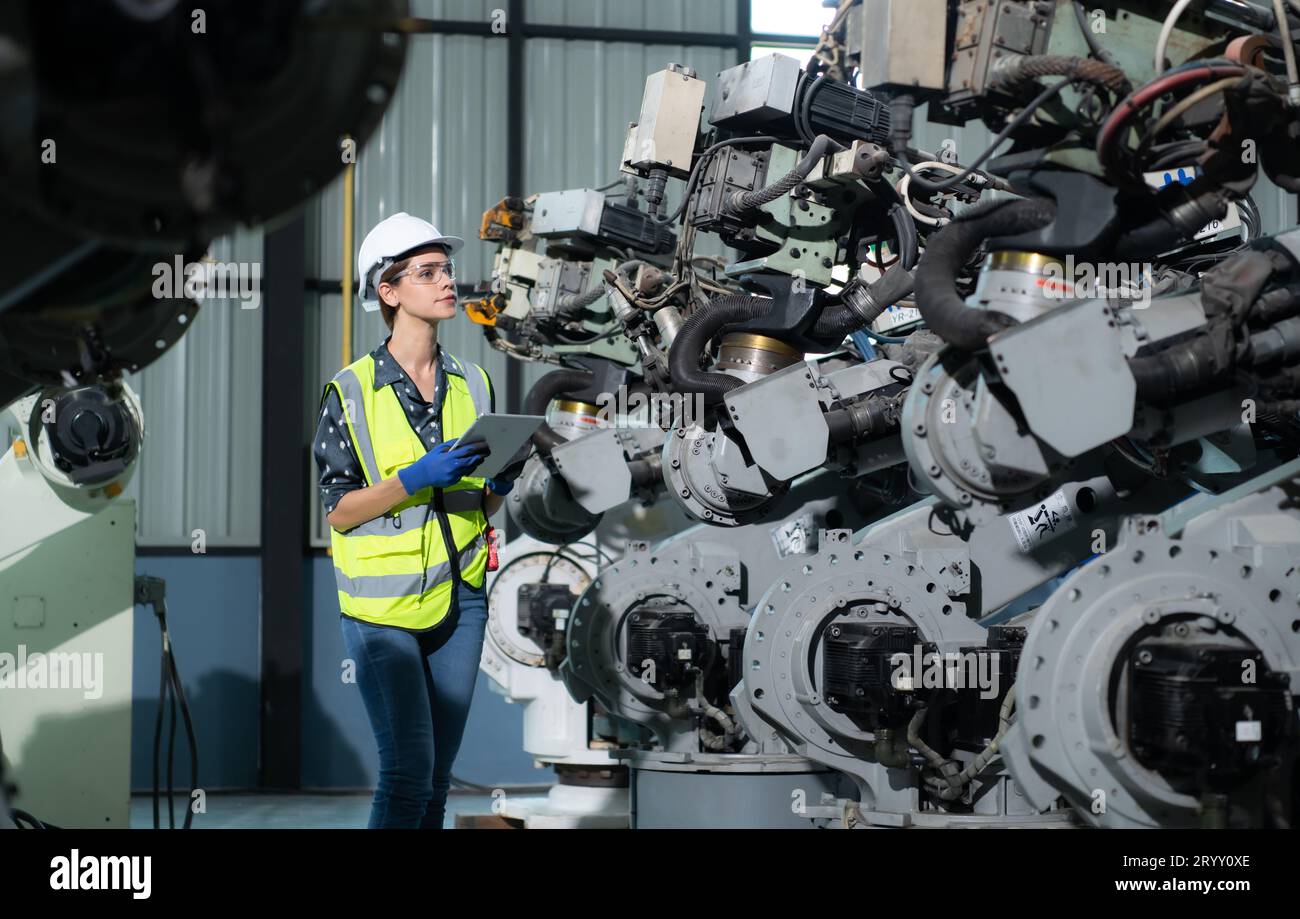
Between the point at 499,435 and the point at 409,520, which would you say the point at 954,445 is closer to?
the point at 499,435

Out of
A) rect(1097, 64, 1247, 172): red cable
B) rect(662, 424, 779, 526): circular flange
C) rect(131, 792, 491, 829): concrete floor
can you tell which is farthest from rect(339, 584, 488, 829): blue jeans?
rect(131, 792, 491, 829): concrete floor

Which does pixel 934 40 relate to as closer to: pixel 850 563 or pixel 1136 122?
pixel 1136 122

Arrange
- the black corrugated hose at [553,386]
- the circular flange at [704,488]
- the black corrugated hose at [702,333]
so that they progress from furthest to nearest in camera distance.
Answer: the black corrugated hose at [553,386] < the circular flange at [704,488] < the black corrugated hose at [702,333]

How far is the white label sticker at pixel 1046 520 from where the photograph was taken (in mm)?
4555

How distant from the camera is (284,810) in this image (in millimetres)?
7852

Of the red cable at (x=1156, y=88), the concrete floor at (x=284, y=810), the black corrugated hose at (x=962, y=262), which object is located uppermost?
the red cable at (x=1156, y=88)

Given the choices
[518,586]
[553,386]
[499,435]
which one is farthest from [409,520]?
[518,586]

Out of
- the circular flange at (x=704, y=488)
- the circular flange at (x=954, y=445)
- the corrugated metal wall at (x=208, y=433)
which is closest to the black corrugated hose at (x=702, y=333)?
the circular flange at (x=704, y=488)

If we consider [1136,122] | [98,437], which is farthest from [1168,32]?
[98,437]

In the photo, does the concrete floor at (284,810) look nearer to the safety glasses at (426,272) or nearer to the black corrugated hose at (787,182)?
the black corrugated hose at (787,182)

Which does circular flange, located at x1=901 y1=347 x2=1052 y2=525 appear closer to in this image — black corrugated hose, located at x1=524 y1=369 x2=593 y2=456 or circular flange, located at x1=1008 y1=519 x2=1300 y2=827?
circular flange, located at x1=1008 y1=519 x2=1300 y2=827

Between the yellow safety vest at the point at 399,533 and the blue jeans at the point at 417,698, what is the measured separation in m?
0.04

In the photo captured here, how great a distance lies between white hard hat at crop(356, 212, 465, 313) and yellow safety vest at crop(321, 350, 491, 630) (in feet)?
0.68

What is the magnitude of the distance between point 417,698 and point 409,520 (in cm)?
42
